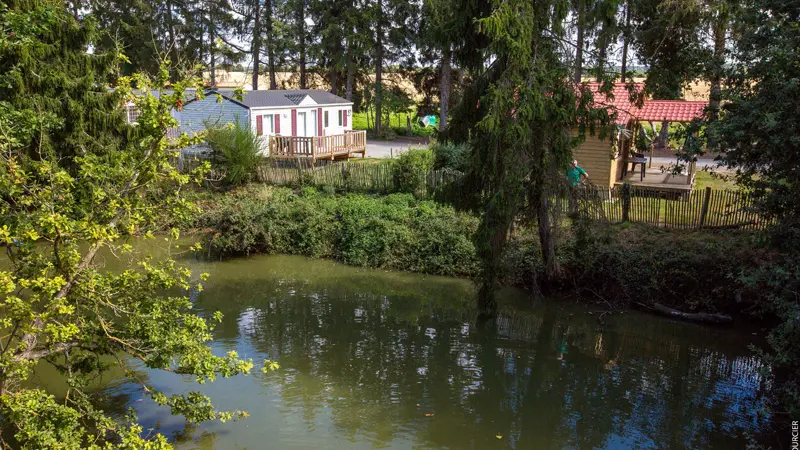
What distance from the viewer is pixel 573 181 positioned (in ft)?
49.4

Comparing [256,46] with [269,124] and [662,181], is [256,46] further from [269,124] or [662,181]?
[662,181]

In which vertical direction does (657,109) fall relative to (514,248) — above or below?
above

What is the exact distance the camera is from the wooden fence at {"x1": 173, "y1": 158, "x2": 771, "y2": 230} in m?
14.6

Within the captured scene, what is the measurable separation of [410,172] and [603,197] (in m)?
6.69

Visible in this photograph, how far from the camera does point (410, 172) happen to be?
22.5 metres

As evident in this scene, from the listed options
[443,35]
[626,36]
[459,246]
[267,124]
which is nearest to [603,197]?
[459,246]

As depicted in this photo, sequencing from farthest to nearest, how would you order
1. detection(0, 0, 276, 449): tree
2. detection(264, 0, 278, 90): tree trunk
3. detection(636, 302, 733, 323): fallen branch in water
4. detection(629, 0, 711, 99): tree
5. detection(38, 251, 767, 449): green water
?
detection(264, 0, 278, 90): tree trunk
detection(629, 0, 711, 99): tree
detection(636, 302, 733, 323): fallen branch in water
detection(38, 251, 767, 449): green water
detection(0, 0, 276, 449): tree

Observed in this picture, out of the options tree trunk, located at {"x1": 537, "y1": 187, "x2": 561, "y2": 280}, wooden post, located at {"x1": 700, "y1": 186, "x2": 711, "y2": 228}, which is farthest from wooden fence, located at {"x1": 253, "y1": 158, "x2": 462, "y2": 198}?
wooden post, located at {"x1": 700, "y1": 186, "x2": 711, "y2": 228}

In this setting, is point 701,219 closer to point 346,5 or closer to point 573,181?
point 573,181

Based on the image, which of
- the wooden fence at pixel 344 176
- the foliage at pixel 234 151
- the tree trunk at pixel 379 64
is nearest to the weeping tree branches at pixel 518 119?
the wooden fence at pixel 344 176

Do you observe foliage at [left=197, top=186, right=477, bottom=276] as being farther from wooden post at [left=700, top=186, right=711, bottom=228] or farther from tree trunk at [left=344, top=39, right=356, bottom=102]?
tree trunk at [left=344, top=39, right=356, bottom=102]

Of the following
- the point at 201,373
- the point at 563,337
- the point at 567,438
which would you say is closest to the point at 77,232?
the point at 201,373

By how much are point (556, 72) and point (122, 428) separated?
9885 millimetres

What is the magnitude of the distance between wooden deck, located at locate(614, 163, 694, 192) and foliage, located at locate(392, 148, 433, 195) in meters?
6.57
